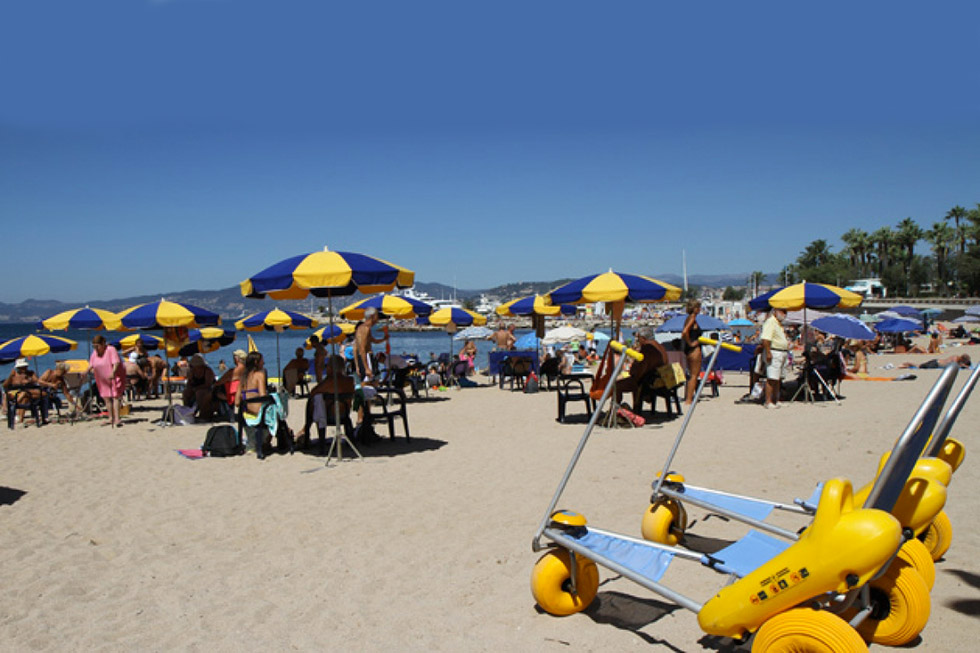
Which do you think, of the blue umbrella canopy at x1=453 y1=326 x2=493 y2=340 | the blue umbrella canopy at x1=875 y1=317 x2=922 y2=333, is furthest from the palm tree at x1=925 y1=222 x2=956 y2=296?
the blue umbrella canopy at x1=453 y1=326 x2=493 y2=340

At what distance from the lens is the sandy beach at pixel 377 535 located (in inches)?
131

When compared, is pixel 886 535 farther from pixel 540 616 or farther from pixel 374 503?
pixel 374 503

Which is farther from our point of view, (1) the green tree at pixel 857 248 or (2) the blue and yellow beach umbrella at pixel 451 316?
(1) the green tree at pixel 857 248

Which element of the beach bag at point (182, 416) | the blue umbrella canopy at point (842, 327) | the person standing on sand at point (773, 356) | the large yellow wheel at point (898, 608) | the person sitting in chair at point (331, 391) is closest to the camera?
the large yellow wheel at point (898, 608)

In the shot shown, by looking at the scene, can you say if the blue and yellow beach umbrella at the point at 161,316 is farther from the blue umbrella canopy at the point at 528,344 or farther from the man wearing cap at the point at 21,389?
the blue umbrella canopy at the point at 528,344

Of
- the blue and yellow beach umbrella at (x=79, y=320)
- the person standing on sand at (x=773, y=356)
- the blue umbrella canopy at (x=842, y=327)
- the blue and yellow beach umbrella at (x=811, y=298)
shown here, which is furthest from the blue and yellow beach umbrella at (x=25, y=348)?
the blue umbrella canopy at (x=842, y=327)

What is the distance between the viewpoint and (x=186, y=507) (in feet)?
18.8

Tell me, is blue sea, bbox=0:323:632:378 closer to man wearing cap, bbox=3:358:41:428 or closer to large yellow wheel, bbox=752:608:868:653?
man wearing cap, bbox=3:358:41:428

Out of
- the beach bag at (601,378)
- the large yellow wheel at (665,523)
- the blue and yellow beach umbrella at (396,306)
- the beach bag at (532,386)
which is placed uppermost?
the blue and yellow beach umbrella at (396,306)

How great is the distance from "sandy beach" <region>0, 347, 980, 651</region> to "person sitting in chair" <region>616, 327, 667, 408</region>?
31.1 inches

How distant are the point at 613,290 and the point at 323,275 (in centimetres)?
420

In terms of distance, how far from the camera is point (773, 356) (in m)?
10.7

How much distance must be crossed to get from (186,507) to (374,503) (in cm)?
166

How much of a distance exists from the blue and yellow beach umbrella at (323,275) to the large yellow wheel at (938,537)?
530 centimetres
